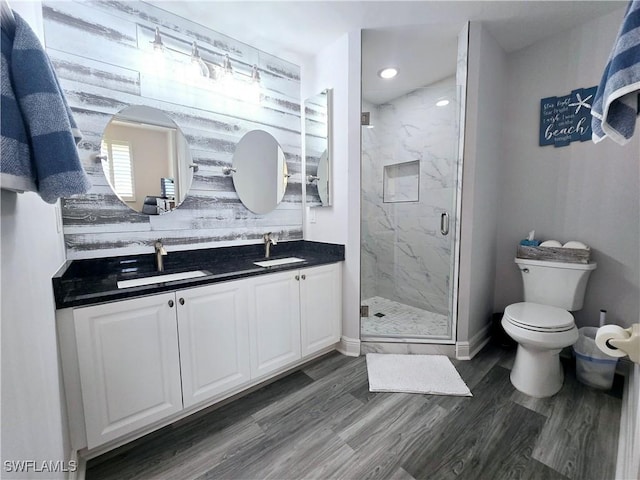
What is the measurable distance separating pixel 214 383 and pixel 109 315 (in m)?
0.70

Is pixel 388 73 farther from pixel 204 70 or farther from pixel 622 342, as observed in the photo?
pixel 622 342

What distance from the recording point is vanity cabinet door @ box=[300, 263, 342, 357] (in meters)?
2.03

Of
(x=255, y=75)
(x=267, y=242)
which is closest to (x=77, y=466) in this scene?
(x=267, y=242)

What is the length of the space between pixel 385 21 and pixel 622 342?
7.40 feet

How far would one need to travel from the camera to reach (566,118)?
2119mm

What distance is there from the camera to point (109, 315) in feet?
4.14

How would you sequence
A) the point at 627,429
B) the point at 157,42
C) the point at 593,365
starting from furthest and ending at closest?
1. the point at 593,365
2. the point at 157,42
3. the point at 627,429

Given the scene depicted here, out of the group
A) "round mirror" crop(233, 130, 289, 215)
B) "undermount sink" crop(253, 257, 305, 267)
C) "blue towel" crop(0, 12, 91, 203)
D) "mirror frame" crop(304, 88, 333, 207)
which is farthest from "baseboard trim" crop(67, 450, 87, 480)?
"mirror frame" crop(304, 88, 333, 207)

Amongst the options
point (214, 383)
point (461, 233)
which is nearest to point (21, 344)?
point (214, 383)

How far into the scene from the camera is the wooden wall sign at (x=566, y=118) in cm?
203


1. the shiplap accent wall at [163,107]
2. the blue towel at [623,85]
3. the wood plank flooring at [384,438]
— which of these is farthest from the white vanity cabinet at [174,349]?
the blue towel at [623,85]

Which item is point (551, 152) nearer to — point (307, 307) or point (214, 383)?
point (307, 307)

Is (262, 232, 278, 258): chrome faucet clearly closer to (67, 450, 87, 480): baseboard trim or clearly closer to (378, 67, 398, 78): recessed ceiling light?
(67, 450, 87, 480): baseboard trim

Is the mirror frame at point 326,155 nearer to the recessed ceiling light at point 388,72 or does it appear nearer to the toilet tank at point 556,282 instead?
the recessed ceiling light at point 388,72
